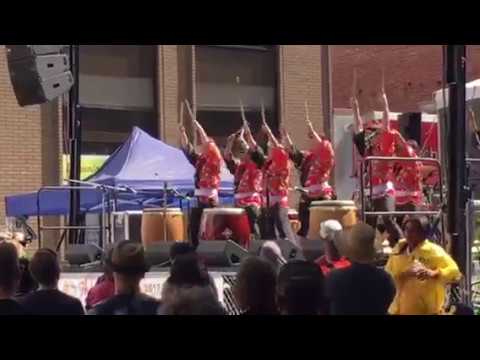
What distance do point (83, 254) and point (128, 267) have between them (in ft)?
17.1

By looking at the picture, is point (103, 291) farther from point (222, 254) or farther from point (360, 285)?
point (222, 254)

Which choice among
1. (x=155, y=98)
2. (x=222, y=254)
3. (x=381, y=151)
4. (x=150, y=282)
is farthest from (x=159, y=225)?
→ (x=155, y=98)

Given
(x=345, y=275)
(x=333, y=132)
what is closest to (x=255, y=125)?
(x=333, y=132)

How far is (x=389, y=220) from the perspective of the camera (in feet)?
28.6

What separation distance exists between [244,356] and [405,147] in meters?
6.98

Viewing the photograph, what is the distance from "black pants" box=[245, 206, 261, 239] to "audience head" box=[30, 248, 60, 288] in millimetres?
5876

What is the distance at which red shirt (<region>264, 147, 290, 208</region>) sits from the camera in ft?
36.3

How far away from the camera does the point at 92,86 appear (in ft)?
56.0

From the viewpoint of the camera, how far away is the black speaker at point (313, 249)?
8.01m

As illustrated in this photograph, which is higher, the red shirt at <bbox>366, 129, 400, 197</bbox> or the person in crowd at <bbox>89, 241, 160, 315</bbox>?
the red shirt at <bbox>366, 129, 400, 197</bbox>

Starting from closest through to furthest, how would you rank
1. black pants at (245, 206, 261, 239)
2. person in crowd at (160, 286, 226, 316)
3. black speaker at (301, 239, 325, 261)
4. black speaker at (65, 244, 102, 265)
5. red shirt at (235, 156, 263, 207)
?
person in crowd at (160, 286, 226, 316)
black speaker at (301, 239, 325, 261)
black speaker at (65, 244, 102, 265)
black pants at (245, 206, 261, 239)
red shirt at (235, 156, 263, 207)

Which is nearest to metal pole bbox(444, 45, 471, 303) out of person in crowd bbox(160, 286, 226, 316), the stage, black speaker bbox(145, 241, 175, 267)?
the stage

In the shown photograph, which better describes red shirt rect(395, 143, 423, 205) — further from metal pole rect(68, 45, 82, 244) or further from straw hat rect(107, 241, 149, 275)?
straw hat rect(107, 241, 149, 275)
